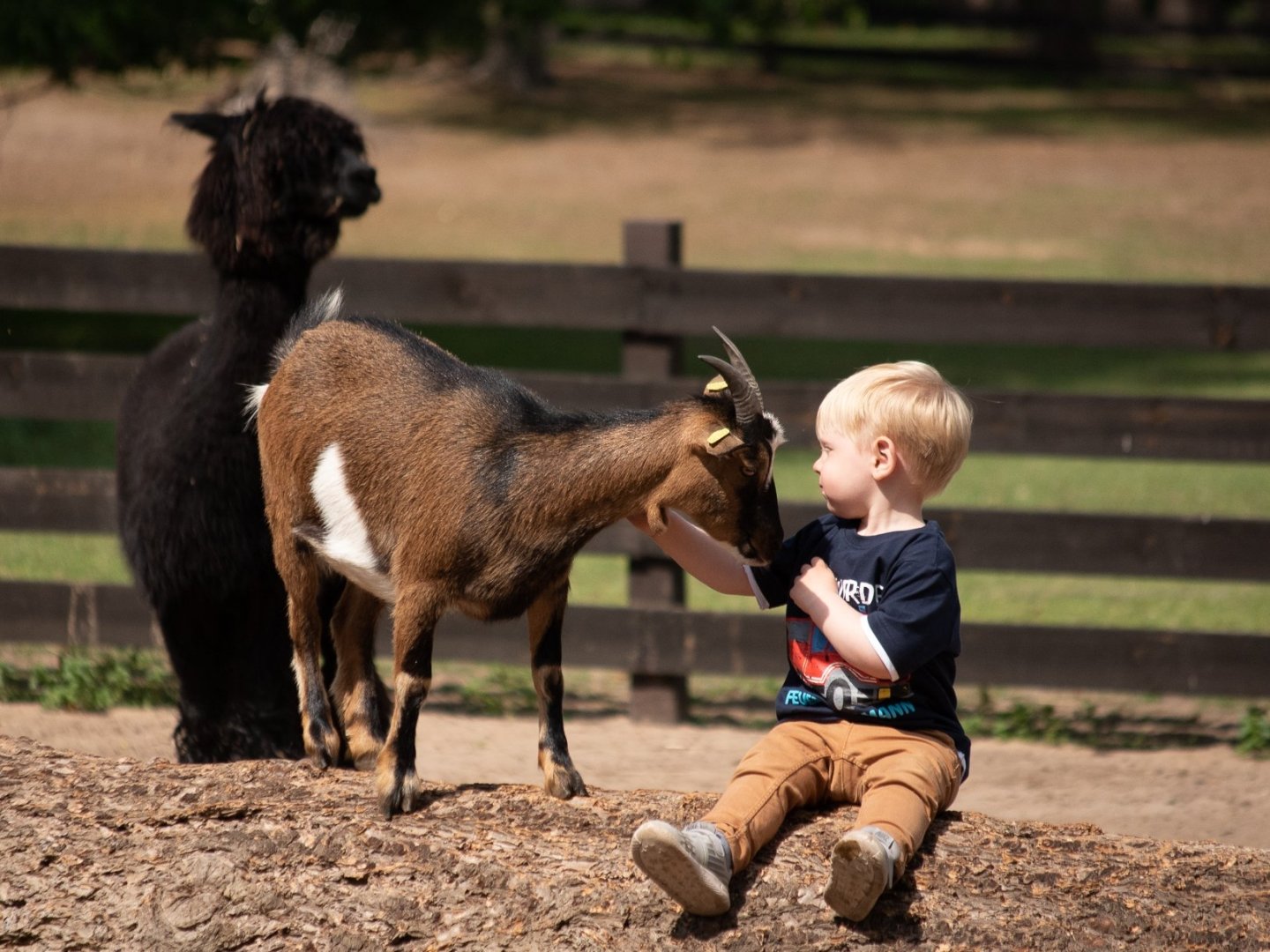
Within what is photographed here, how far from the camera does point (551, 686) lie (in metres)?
3.36

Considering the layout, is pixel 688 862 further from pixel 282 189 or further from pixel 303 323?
pixel 282 189

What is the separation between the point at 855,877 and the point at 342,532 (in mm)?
1352

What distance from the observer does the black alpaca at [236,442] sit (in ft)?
14.5

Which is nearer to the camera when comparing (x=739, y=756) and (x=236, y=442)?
(x=236, y=442)

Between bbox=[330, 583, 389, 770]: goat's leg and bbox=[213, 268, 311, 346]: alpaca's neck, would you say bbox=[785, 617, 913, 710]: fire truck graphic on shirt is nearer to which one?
bbox=[330, 583, 389, 770]: goat's leg

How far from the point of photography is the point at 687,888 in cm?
290

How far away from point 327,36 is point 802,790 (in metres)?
11.5

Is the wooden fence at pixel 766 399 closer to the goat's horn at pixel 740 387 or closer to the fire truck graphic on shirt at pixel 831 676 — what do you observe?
the fire truck graphic on shirt at pixel 831 676

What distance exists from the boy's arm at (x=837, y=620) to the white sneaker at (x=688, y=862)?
1.54 feet

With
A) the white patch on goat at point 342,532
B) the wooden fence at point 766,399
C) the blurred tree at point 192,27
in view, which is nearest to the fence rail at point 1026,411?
the wooden fence at point 766,399

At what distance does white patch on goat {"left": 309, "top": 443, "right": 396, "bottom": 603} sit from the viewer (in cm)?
335

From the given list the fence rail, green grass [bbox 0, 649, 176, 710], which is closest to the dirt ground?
green grass [bbox 0, 649, 176, 710]

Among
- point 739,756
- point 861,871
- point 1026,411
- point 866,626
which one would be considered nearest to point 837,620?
point 866,626

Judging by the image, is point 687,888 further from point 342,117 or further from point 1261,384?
point 1261,384
